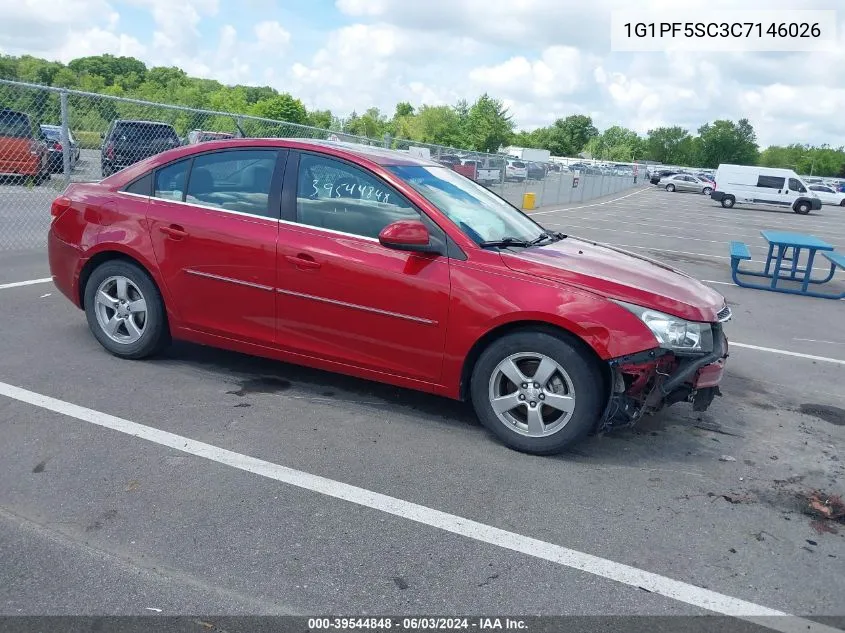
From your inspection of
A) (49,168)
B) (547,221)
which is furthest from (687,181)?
(49,168)

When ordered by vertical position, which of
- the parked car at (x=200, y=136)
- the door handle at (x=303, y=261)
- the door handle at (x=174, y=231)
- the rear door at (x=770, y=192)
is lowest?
the rear door at (x=770, y=192)

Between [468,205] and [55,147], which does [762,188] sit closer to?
[55,147]

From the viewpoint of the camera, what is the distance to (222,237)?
492cm

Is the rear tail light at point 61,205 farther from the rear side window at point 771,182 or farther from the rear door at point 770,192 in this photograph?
the rear side window at point 771,182

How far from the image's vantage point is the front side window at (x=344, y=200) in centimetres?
460

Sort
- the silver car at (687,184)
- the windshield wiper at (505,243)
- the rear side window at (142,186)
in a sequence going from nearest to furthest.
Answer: the windshield wiper at (505,243)
the rear side window at (142,186)
the silver car at (687,184)

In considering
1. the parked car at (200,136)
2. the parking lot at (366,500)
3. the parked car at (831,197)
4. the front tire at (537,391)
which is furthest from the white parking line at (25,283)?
the parked car at (831,197)

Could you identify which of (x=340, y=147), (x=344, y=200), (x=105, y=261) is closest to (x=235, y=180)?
(x=340, y=147)

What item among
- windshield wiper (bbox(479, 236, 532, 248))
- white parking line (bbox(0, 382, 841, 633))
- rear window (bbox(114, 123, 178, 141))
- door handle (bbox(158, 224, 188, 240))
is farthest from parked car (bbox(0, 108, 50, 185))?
windshield wiper (bbox(479, 236, 532, 248))

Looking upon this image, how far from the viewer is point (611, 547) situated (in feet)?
11.0

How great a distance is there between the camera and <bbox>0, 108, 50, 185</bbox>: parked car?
377 inches

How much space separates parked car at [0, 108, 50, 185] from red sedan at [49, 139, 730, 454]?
16.1 ft

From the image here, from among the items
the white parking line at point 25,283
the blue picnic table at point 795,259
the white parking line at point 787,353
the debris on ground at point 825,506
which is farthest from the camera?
the blue picnic table at point 795,259

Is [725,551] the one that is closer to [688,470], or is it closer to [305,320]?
[688,470]
